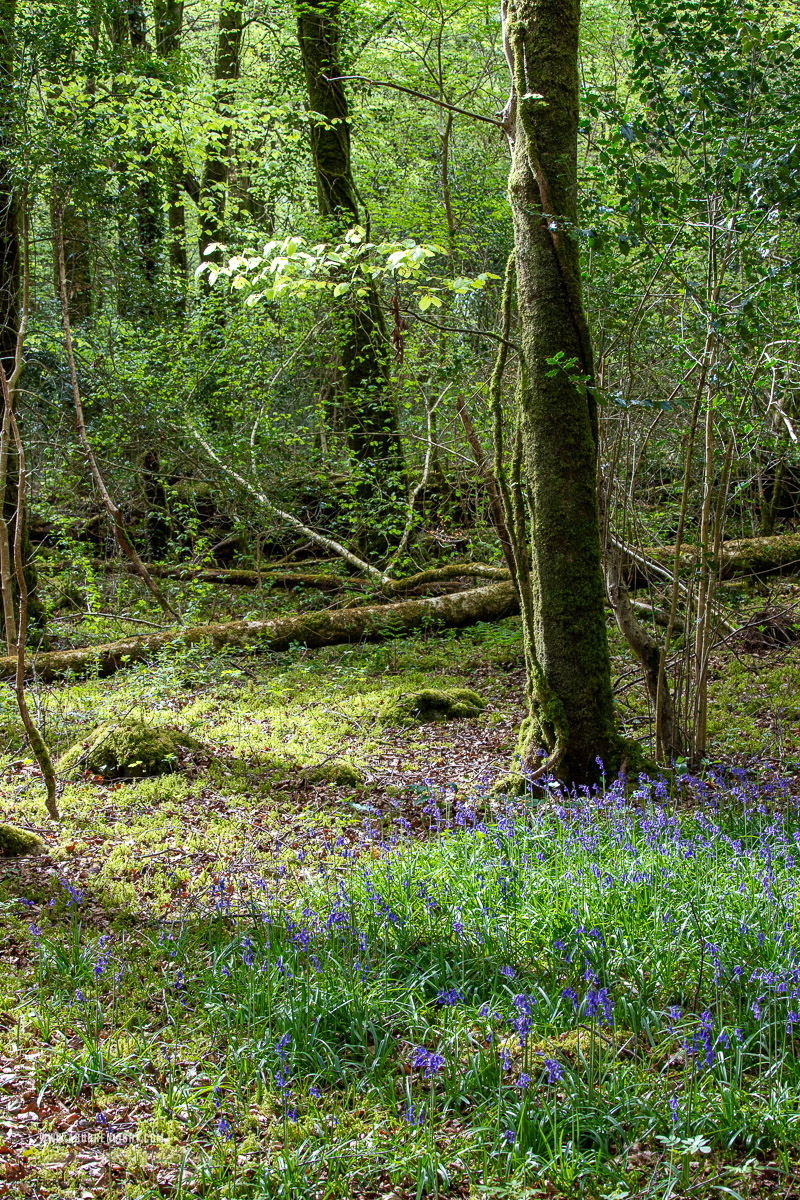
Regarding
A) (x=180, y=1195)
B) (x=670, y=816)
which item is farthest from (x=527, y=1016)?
(x=670, y=816)

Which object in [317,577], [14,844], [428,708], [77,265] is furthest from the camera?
[77,265]

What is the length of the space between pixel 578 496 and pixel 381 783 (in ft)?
7.62

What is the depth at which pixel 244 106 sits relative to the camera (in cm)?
1294

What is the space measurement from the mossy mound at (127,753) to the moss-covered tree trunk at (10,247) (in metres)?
1.83

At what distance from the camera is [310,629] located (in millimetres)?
9781

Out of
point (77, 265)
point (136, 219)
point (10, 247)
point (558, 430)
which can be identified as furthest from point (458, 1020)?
point (136, 219)

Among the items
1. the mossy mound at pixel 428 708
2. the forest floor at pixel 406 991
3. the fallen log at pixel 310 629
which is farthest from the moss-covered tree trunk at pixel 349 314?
the forest floor at pixel 406 991

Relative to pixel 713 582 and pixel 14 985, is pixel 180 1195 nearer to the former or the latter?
pixel 14 985

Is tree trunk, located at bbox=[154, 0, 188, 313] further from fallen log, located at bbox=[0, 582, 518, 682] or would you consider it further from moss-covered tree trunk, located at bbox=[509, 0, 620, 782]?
moss-covered tree trunk, located at bbox=[509, 0, 620, 782]

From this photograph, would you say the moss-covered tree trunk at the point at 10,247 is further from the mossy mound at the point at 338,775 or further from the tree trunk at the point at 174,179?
the tree trunk at the point at 174,179

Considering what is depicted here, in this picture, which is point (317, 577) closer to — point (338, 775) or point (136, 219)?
point (338, 775)

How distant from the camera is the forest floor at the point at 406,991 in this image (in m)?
2.39

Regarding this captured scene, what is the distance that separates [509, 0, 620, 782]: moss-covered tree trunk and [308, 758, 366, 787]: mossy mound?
1282 millimetres

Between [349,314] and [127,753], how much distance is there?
715 centimetres
